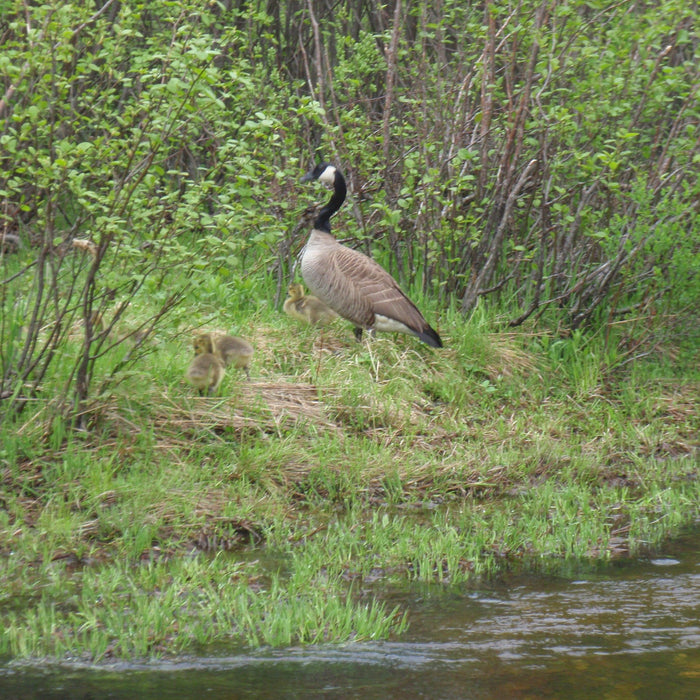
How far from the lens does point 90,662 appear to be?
4.14 meters

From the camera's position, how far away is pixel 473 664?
167 inches

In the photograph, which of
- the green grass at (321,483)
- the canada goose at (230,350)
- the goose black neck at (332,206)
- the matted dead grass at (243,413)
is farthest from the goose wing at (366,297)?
the canada goose at (230,350)

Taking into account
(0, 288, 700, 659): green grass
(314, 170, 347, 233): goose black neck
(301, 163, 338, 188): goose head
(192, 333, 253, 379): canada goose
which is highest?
(301, 163, 338, 188): goose head

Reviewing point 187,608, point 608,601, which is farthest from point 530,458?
point 187,608

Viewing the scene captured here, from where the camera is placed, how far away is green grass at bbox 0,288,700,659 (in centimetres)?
467

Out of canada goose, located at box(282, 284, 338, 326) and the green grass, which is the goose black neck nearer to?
canada goose, located at box(282, 284, 338, 326)

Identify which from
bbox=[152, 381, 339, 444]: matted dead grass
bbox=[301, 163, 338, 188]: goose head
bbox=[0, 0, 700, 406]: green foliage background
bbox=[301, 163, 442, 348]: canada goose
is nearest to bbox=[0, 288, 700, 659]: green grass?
bbox=[152, 381, 339, 444]: matted dead grass

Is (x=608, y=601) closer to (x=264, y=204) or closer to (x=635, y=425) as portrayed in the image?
(x=635, y=425)

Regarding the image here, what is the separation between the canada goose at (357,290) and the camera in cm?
805

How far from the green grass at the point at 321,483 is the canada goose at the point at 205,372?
0.13m

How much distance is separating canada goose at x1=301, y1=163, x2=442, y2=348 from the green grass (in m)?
0.26

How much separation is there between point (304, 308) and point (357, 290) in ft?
1.79

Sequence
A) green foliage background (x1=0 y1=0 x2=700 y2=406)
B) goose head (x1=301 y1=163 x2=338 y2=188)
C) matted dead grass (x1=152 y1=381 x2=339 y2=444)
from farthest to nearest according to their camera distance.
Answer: goose head (x1=301 y1=163 x2=338 y2=188) → green foliage background (x1=0 y1=0 x2=700 y2=406) → matted dead grass (x1=152 y1=381 x2=339 y2=444)

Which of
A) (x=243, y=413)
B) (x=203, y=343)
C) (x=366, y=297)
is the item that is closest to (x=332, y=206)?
(x=366, y=297)
